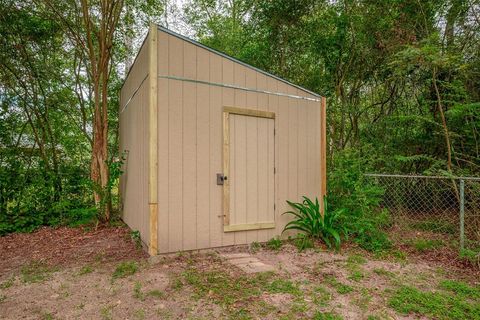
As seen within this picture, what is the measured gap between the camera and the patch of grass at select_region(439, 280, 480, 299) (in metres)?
2.71

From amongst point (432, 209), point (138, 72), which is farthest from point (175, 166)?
point (432, 209)

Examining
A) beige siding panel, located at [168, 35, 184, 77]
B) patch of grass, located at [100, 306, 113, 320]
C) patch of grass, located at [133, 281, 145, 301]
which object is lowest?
patch of grass, located at [100, 306, 113, 320]

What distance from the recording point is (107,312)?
7.64 ft

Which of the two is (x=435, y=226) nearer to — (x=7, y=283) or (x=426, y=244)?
(x=426, y=244)

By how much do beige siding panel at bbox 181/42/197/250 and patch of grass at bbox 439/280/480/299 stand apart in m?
2.64

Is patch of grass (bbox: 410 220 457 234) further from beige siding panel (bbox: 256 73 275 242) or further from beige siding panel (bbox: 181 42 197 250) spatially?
beige siding panel (bbox: 181 42 197 250)

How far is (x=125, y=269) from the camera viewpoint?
3.19 m

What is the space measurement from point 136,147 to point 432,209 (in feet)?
16.6

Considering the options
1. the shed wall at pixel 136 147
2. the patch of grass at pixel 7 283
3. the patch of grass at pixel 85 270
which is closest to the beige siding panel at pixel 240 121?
the shed wall at pixel 136 147

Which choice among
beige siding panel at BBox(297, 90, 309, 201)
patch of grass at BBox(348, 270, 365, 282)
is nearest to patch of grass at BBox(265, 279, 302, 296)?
patch of grass at BBox(348, 270, 365, 282)

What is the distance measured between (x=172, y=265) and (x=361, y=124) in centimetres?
565

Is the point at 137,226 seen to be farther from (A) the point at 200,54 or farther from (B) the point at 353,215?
(B) the point at 353,215

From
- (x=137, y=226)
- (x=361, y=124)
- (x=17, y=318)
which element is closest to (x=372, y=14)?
(x=361, y=124)

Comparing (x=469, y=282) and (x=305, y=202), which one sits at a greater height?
(x=305, y=202)
